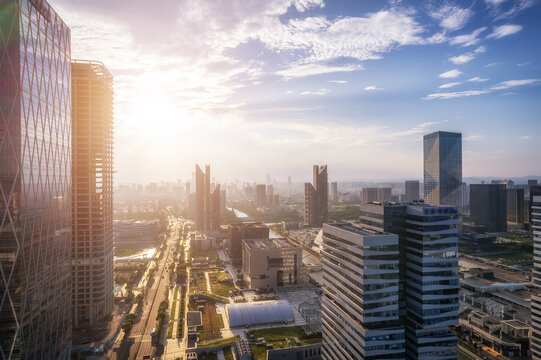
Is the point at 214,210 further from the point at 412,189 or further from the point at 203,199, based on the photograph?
the point at 412,189

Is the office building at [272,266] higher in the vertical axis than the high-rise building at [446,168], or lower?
lower

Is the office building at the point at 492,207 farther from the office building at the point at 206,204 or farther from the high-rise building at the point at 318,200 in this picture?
Answer: the office building at the point at 206,204

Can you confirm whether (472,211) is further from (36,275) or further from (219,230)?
(36,275)

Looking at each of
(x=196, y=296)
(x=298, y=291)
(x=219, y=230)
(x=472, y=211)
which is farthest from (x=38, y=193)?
(x=472, y=211)

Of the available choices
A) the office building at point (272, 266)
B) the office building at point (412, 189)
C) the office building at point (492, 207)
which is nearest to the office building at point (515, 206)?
the office building at point (492, 207)

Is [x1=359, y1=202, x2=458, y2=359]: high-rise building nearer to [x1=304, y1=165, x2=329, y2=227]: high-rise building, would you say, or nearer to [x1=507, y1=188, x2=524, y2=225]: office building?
[x1=304, y1=165, x2=329, y2=227]: high-rise building

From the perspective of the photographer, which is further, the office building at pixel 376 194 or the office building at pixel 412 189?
the office building at pixel 376 194

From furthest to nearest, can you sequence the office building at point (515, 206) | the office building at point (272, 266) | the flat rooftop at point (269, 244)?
1. the office building at point (515, 206)
2. the flat rooftop at point (269, 244)
3. the office building at point (272, 266)
